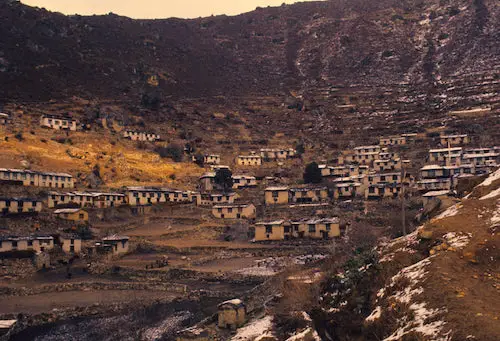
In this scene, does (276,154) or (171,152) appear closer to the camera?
(171,152)

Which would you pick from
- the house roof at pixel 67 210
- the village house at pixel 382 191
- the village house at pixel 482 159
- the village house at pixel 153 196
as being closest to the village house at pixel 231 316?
the house roof at pixel 67 210

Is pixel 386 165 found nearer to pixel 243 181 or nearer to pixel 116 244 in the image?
pixel 243 181

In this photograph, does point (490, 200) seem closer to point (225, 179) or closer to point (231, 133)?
point (225, 179)

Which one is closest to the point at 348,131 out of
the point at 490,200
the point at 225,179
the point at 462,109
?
the point at 462,109

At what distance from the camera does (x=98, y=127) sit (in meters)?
92.2

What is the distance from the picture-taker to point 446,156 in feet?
248

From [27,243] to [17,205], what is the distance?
8569mm

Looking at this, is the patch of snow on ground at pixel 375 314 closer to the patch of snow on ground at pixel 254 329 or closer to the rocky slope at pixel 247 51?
the patch of snow on ground at pixel 254 329

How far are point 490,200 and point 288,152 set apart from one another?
73287mm

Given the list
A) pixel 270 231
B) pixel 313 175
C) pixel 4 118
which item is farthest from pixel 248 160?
pixel 4 118

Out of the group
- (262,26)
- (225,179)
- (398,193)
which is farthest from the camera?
(262,26)

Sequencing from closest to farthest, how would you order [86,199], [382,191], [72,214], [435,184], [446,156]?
A: [72,214] < [86,199] < [435,184] < [382,191] < [446,156]

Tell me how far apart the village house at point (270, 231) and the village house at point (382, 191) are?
560 inches

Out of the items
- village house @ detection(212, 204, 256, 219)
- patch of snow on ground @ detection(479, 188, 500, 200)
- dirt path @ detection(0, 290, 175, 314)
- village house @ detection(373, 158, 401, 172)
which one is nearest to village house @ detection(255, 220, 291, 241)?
village house @ detection(212, 204, 256, 219)
